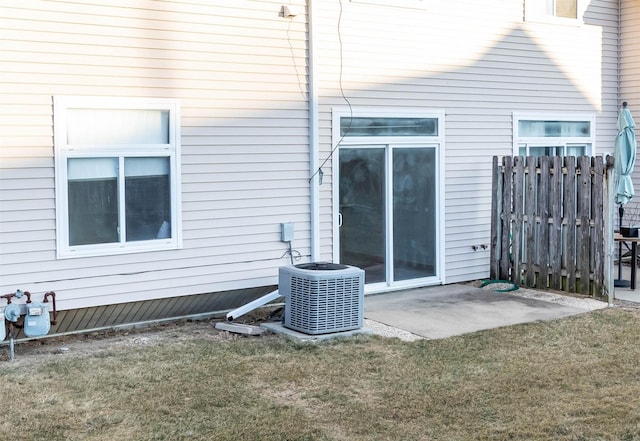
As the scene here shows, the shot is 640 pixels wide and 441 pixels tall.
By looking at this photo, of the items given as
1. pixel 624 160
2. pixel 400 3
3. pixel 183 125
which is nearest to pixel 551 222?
pixel 624 160

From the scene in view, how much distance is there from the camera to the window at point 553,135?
36.2ft

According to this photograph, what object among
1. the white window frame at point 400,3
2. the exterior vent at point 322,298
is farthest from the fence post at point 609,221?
the exterior vent at point 322,298

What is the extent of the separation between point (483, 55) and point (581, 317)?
3897mm

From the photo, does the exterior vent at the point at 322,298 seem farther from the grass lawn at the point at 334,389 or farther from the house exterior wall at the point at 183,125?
the house exterior wall at the point at 183,125

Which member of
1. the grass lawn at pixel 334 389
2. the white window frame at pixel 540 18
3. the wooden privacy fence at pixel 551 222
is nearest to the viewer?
the grass lawn at pixel 334 389

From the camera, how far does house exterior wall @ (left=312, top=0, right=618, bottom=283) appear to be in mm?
9117

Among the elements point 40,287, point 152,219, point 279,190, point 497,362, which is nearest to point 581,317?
point 497,362

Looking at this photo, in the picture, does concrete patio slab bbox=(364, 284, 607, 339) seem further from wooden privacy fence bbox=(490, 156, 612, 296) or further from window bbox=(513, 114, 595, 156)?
window bbox=(513, 114, 595, 156)

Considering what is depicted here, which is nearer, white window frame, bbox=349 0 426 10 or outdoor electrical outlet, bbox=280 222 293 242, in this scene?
outdoor electrical outlet, bbox=280 222 293 242

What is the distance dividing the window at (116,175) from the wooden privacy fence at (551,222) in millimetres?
4573

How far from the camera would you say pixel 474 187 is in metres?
10.5

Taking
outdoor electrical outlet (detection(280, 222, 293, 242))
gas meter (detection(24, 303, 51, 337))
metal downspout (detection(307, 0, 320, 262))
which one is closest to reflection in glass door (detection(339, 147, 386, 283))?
metal downspout (detection(307, 0, 320, 262))

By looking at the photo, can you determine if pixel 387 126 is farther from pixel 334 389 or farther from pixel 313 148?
pixel 334 389

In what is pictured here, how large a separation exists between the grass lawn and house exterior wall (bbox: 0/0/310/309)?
745 mm
